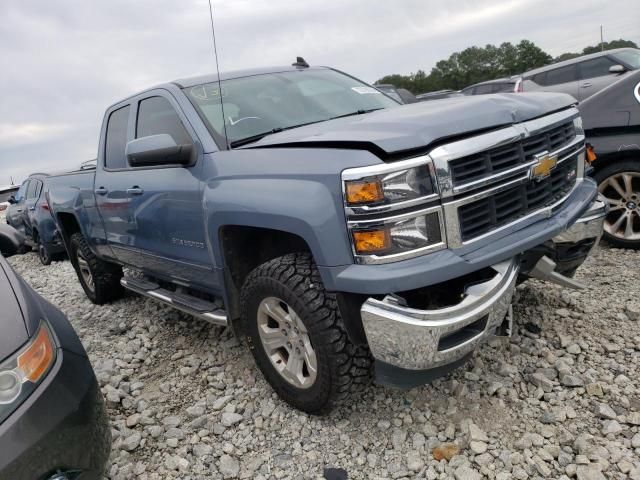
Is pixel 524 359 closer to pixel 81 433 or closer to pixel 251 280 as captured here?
pixel 251 280

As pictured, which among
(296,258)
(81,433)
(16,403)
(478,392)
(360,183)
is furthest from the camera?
(478,392)

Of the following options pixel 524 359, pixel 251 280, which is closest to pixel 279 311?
pixel 251 280

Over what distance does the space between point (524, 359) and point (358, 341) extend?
47.0 inches

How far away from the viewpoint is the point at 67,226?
215 inches

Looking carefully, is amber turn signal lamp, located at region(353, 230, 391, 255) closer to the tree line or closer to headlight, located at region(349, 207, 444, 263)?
headlight, located at region(349, 207, 444, 263)

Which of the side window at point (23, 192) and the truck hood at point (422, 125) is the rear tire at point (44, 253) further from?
the truck hood at point (422, 125)

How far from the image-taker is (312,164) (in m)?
2.22

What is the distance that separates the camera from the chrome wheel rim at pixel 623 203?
4.03 m

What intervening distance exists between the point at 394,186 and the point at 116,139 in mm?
3047

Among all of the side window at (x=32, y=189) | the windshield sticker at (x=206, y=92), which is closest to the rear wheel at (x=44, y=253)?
the side window at (x=32, y=189)

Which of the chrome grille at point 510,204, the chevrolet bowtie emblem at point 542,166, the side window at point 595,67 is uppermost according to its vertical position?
the side window at point 595,67

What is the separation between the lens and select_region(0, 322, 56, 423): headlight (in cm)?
172

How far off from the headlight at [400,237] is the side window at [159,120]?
147 cm

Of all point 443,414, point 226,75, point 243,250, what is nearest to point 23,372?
point 243,250
